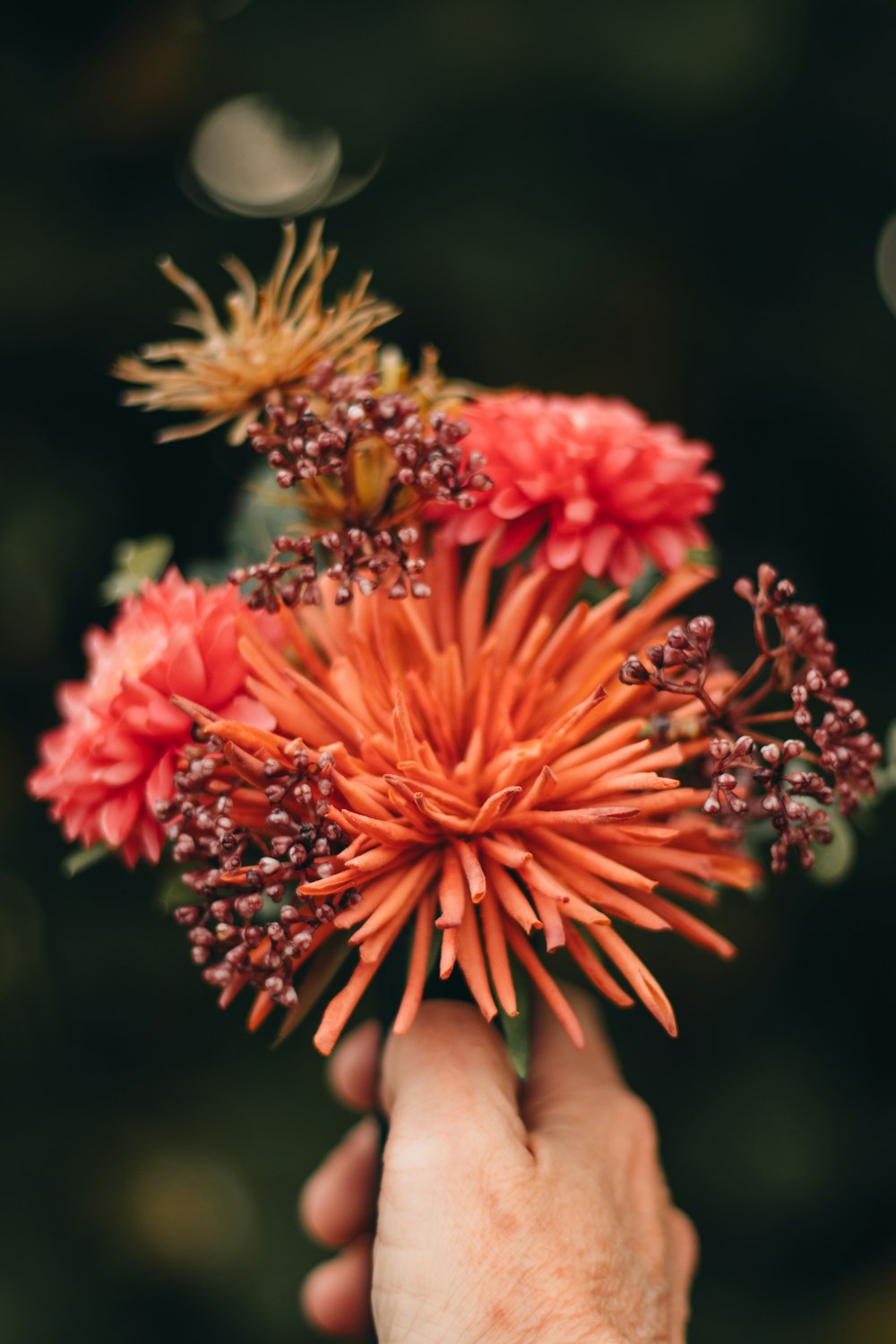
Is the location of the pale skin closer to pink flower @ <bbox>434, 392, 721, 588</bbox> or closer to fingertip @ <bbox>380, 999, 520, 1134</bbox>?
fingertip @ <bbox>380, 999, 520, 1134</bbox>

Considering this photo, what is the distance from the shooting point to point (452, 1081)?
521mm

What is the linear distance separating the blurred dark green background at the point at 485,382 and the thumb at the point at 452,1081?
0.73 meters

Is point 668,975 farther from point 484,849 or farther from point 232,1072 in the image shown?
point 484,849

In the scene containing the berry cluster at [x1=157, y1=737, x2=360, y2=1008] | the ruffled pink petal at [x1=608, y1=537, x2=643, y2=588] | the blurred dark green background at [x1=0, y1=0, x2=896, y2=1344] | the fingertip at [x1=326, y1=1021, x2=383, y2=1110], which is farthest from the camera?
the blurred dark green background at [x1=0, y1=0, x2=896, y2=1344]

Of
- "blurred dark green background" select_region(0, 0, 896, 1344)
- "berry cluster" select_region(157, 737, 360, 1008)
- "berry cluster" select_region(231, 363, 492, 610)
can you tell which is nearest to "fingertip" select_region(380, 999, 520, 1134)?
"berry cluster" select_region(157, 737, 360, 1008)

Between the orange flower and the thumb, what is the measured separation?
0.11ft

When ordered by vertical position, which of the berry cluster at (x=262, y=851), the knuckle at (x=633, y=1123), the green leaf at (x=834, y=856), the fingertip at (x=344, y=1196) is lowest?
the fingertip at (x=344, y=1196)

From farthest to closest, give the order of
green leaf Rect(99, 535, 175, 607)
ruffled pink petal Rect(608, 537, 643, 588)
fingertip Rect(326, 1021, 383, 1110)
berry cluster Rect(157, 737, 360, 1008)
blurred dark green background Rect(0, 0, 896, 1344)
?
blurred dark green background Rect(0, 0, 896, 1344) < fingertip Rect(326, 1021, 383, 1110) < green leaf Rect(99, 535, 175, 607) < ruffled pink petal Rect(608, 537, 643, 588) < berry cluster Rect(157, 737, 360, 1008)

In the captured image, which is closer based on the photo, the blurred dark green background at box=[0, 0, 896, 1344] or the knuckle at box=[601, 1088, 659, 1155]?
the knuckle at box=[601, 1088, 659, 1155]

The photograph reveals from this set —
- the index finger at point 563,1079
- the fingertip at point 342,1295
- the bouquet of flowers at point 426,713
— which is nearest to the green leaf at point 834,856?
the bouquet of flowers at point 426,713

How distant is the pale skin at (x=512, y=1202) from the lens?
0.48m

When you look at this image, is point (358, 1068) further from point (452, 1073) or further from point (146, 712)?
point (146, 712)

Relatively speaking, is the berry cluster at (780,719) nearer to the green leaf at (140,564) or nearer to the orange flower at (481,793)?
the orange flower at (481,793)

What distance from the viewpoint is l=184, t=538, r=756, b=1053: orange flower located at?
445mm
